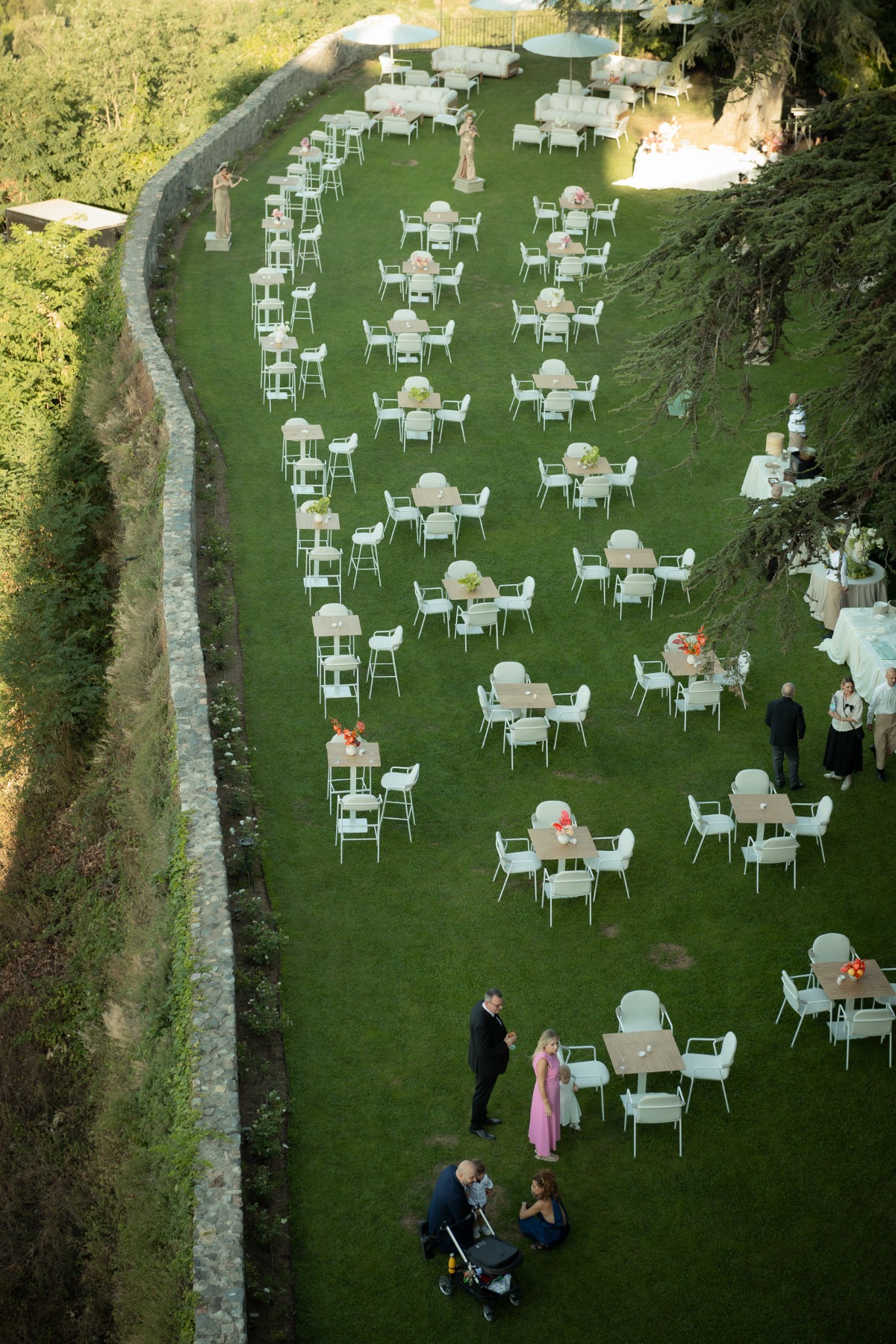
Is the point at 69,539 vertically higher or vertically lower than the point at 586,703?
lower

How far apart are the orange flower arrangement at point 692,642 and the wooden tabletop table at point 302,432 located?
7.22 metres

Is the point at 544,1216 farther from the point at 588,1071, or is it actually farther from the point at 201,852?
the point at 201,852

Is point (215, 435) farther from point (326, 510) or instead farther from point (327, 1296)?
point (327, 1296)

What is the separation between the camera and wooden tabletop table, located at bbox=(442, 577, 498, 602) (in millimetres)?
18094

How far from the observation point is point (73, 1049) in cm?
1700

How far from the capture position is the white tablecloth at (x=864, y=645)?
1667 centimetres

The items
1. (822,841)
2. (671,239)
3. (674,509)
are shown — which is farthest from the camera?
(674,509)

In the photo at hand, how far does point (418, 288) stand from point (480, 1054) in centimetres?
1867

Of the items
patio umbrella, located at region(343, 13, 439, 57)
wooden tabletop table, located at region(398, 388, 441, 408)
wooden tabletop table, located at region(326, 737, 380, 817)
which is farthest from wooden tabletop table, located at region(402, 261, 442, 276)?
wooden tabletop table, located at region(326, 737, 380, 817)

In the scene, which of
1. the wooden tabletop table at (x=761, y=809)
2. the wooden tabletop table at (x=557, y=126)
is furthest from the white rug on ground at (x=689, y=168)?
the wooden tabletop table at (x=761, y=809)

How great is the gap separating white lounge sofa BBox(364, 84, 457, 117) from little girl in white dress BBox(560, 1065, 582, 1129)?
3061cm

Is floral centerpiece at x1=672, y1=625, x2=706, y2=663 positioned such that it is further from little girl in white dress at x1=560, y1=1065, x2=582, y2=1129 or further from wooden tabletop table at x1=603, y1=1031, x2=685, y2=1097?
little girl in white dress at x1=560, y1=1065, x2=582, y2=1129

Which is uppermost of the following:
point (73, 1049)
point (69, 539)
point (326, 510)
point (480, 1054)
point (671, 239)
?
point (671, 239)

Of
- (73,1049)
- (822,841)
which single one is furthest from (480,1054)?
(73,1049)
